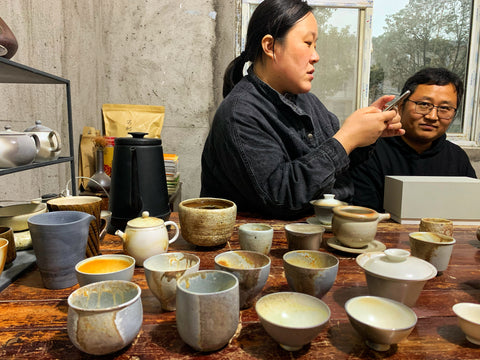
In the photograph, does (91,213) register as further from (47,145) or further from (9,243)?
(47,145)

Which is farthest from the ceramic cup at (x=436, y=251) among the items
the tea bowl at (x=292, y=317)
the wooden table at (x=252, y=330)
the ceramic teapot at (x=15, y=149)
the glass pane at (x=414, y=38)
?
the glass pane at (x=414, y=38)

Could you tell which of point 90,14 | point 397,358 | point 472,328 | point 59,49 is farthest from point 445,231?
point 90,14

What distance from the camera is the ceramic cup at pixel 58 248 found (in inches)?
29.0

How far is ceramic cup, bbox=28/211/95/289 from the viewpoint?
74 cm

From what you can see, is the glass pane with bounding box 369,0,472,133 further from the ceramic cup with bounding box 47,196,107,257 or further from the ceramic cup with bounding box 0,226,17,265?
the ceramic cup with bounding box 0,226,17,265

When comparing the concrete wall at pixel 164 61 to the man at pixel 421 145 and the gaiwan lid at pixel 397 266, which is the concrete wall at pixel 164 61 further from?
the gaiwan lid at pixel 397 266

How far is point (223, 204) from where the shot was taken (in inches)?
43.1

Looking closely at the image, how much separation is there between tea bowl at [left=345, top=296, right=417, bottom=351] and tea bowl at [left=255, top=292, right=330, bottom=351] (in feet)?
0.18

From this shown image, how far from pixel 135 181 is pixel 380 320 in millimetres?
796

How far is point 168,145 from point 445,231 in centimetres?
241

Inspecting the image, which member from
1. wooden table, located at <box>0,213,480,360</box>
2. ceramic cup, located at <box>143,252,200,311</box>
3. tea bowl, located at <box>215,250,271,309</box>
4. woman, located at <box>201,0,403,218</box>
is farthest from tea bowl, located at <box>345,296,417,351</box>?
woman, located at <box>201,0,403,218</box>

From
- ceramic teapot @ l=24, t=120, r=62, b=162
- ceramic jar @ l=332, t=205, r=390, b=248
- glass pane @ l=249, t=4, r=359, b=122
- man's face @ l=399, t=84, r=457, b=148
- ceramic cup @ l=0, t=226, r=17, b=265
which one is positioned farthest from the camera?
glass pane @ l=249, t=4, r=359, b=122

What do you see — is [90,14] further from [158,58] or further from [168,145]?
[168,145]

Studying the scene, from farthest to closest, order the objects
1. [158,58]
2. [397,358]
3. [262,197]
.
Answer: [158,58] < [262,197] < [397,358]
